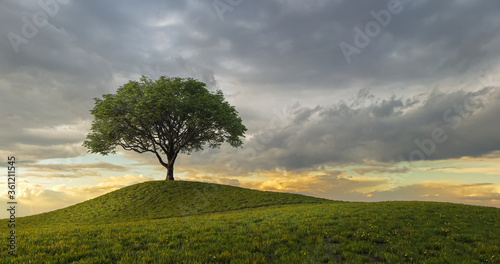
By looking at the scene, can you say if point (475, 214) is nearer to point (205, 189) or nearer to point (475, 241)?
point (475, 241)

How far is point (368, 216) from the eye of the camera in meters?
17.3

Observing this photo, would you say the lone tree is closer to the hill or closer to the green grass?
the hill

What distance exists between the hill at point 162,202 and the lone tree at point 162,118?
20.5ft

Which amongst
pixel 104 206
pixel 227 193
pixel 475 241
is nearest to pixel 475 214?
pixel 475 241

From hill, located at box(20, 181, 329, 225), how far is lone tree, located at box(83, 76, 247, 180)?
20.5 ft

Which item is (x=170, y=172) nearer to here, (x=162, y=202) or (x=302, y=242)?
(x=162, y=202)

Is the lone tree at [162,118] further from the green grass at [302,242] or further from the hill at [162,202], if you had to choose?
the green grass at [302,242]

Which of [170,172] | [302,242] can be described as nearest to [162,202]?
[170,172]

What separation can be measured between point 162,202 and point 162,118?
47.3 ft

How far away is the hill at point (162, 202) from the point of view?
34.3 metres

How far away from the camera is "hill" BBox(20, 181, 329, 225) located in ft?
113

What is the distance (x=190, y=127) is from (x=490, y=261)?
4230cm

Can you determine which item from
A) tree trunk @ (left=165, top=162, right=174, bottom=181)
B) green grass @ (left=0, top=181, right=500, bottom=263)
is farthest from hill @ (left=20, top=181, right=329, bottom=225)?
green grass @ (left=0, top=181, right=500, bottom=263)

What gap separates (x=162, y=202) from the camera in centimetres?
3788
